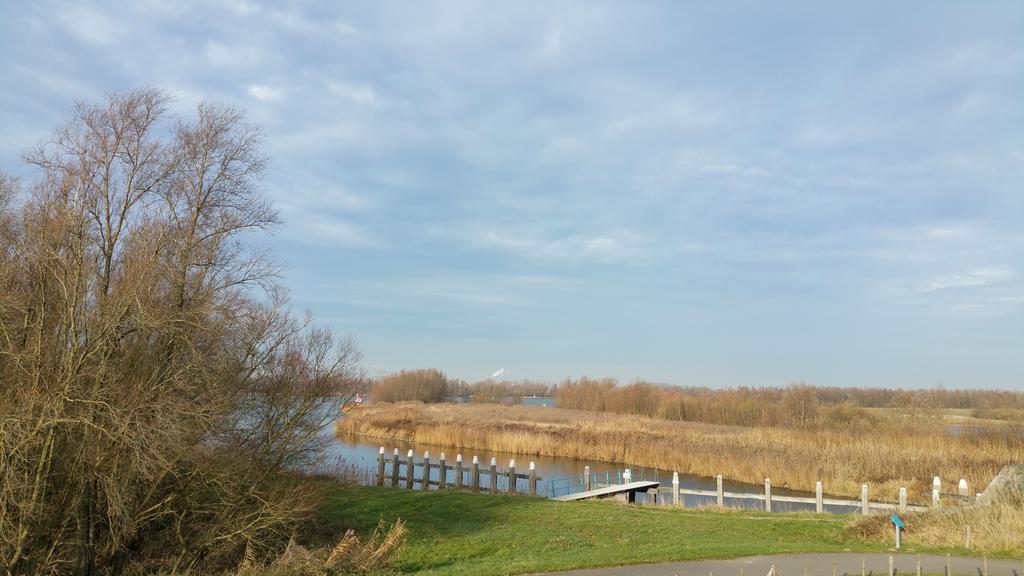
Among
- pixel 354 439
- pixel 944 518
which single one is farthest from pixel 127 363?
pixel 354 439

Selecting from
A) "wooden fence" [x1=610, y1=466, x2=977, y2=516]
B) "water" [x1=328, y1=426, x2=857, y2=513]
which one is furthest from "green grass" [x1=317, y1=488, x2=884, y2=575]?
"water" [x1=328, y1=426, x2=857, y2=513]

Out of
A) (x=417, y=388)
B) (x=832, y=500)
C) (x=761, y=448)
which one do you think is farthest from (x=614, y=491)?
(x=417, y=388)

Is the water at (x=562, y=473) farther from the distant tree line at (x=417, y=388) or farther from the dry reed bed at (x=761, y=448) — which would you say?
the distant tree line at (x=417, y=388)

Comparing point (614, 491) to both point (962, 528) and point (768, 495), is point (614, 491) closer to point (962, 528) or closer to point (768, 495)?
point (768, 495)

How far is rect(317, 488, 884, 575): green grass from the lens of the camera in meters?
12.1

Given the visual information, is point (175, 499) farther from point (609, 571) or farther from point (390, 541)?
point (609, 571)

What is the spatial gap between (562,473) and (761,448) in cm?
937

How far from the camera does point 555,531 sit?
51.5ft

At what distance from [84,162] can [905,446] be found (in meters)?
31.7

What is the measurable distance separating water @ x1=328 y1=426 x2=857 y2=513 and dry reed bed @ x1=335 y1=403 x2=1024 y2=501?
70 cm

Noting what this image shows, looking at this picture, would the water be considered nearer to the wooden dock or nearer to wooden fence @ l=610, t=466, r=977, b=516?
the wooden dock

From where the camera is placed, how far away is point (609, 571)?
10891 millimetres

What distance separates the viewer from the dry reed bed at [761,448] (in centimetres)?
2761

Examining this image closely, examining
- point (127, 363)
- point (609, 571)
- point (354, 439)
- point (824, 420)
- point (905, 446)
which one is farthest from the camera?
point (354, 439)
